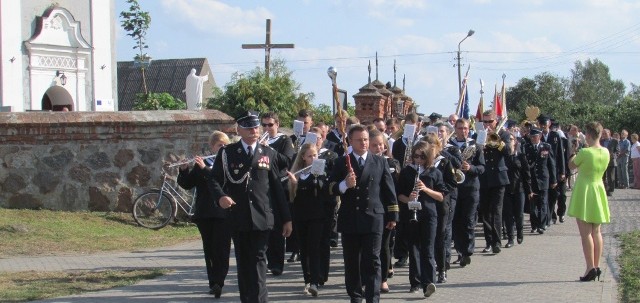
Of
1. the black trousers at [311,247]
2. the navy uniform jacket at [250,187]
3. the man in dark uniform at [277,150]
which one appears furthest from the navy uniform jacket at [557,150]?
the navy uniform jacket at [250,187]

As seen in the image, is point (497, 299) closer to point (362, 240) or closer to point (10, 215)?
point (362, 240)

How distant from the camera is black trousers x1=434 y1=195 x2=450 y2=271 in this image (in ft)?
34.9

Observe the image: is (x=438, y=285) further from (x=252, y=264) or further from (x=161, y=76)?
(x=161, y=76)

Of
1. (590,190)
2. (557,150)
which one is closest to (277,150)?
(590,190)

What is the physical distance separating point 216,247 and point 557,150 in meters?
8.95

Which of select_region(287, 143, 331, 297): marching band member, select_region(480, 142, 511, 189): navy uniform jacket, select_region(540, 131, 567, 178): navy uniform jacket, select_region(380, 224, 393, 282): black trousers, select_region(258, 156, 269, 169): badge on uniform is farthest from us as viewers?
select_region(540, 131, 567, 178): navy uniform jacket

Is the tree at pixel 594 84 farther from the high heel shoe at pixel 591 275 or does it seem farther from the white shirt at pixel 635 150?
the high heel shoe at pixel 591 275

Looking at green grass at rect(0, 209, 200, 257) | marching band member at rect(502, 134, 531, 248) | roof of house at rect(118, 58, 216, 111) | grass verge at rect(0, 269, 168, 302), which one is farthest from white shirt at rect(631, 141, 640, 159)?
roof of house at rect(118, 58, 216, 111)

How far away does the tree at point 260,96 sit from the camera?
23.6 meters

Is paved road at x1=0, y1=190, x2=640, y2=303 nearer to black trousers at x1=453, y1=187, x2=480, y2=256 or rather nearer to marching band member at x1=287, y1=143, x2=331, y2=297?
black trousers at x1=453, y1=187, x2=480, y2=256

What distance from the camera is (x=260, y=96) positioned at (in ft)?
78.5

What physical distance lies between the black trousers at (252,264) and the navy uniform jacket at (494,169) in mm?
5486

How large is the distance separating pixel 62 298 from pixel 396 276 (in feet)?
12.9

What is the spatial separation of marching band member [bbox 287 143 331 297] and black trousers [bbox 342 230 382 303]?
1157 mm
